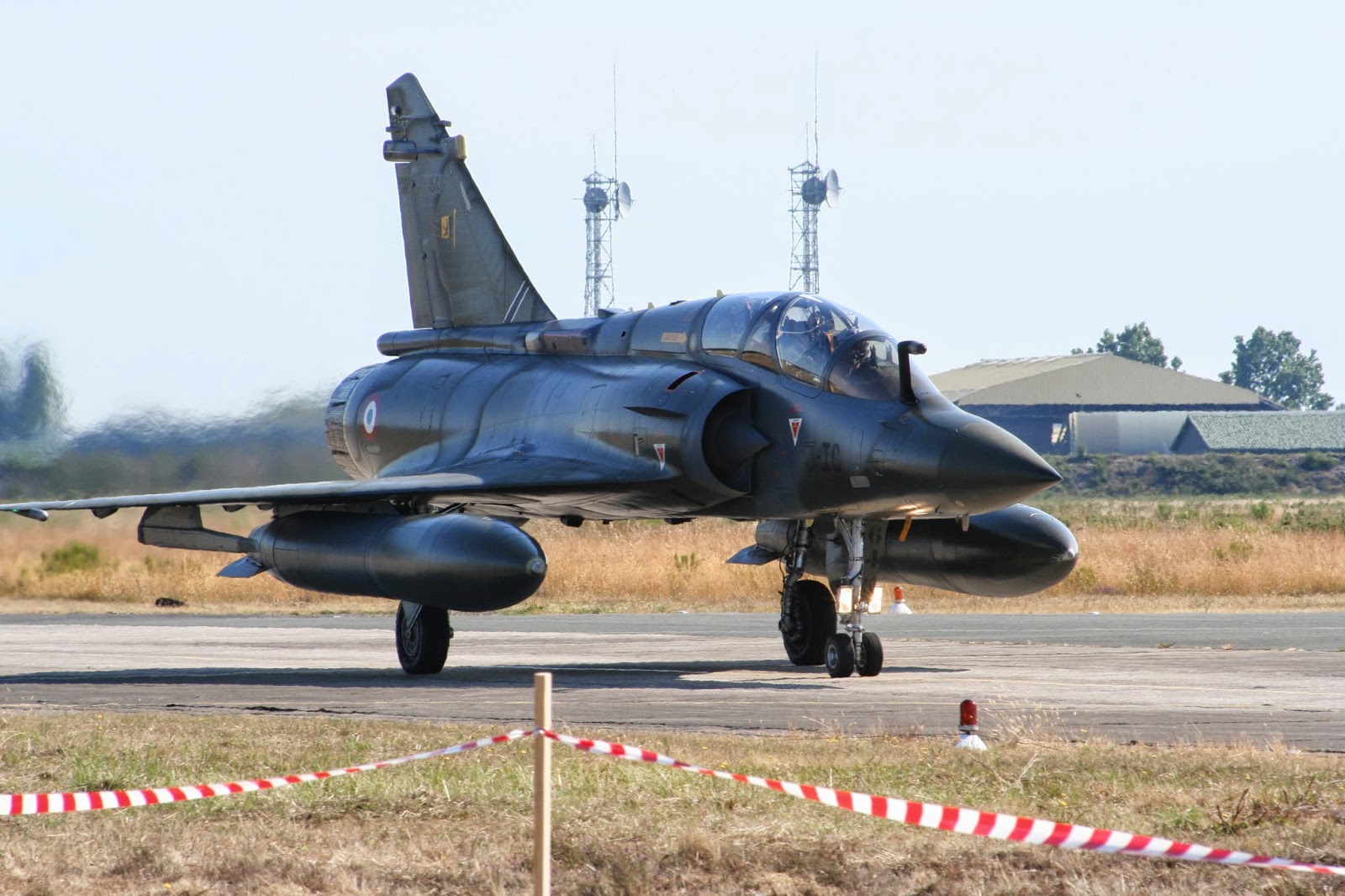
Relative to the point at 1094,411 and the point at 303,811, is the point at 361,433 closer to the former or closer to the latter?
the point at 303,811

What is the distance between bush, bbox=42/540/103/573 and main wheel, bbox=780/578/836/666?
17826mm

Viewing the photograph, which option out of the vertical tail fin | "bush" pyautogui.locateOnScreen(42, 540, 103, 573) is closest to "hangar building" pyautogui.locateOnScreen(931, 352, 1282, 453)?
"bush" pyautogui.locateOnScreen(42, 540, 103, 573)

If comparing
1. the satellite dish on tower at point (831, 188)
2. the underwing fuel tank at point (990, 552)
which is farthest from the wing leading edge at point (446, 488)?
the satellite dish on tower at point (831, 188)

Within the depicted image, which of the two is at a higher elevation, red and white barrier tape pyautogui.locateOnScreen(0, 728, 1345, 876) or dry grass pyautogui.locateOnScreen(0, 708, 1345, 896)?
red and white barrier tape pyautogui.locateOnScreen(0, 728, 1345, 876)

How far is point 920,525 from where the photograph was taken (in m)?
Result: 16.8

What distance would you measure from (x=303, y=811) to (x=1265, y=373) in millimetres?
177016

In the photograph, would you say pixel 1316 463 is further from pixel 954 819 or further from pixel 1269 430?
pixel 954 819

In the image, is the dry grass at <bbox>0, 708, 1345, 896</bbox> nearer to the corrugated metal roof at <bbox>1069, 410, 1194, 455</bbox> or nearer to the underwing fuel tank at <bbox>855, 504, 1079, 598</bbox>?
the underwing fuel tank at <bbox>855, 504, 1079, 598</bbox>

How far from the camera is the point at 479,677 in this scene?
1605cm

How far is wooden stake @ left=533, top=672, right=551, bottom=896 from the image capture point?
19.3 feet

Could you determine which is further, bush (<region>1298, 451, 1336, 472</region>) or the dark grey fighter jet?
bush (<region>1298, 451, 1336, 472</region>)

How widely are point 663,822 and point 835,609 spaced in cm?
991

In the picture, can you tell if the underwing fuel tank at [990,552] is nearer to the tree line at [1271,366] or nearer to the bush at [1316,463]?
the bush at [1316,463]

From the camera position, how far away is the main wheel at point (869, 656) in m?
15.0
